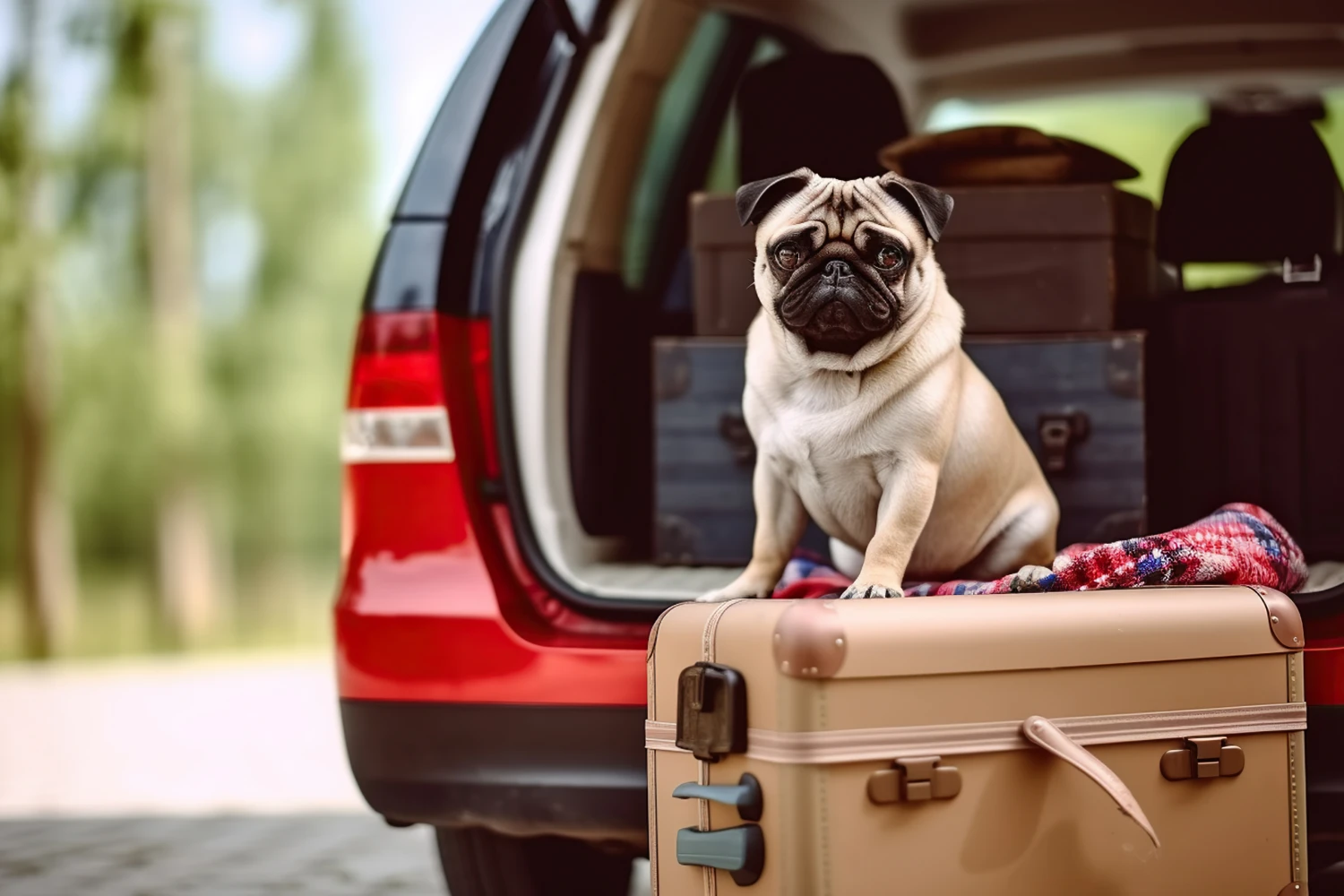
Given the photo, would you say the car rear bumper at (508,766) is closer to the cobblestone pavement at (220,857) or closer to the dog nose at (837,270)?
the dog nose at (837,270)

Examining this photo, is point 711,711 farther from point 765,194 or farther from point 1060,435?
point 1060,435

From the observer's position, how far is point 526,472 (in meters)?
2.72

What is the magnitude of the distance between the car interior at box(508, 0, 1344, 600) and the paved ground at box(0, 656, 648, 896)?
128 centimetres

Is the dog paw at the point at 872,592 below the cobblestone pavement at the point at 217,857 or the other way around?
the other way around

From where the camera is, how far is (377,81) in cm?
1329

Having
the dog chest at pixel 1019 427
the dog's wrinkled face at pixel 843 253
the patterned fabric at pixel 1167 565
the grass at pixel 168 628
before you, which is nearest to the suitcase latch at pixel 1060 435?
the dog chest at pixel 1019 427

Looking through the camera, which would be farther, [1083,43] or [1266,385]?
[1083,43]

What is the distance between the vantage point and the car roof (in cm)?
378

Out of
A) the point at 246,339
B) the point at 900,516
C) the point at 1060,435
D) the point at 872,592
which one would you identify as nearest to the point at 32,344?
the point at 246,339

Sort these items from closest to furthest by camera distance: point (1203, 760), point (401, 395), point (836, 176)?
point (1203, 760) < point (401, 395) < point (836, 176)

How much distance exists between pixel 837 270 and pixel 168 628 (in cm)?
1049

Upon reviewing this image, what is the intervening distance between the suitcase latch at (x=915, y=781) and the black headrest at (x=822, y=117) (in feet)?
5.33

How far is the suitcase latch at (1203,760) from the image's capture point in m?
2.22

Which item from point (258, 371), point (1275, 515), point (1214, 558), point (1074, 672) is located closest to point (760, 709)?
point (1074, 672)
